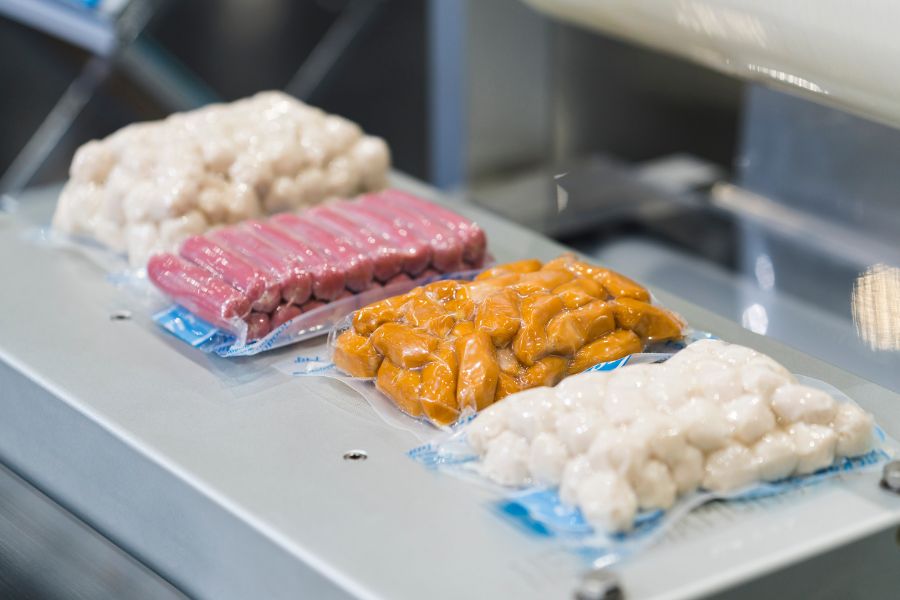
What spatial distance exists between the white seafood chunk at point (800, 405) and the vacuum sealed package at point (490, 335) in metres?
0.20

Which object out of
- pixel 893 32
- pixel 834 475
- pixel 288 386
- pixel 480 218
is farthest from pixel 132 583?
pixel 893 32

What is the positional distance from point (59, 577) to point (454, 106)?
186cm

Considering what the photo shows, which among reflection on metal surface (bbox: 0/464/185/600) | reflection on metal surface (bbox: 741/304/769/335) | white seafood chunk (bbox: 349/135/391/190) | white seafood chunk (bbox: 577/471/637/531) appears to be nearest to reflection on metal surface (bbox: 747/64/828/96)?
reflection on metal surface (bbox: 741/304/769/335)

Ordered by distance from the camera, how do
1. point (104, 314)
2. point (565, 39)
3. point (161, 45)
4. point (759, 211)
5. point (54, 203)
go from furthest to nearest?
1. point (161, 45)
2. point (565, 39)
3. point (759, 211)
4. point (54, 203)
5. point (104, 314)

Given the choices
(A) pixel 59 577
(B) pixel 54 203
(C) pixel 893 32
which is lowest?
(A) pixel 59 577

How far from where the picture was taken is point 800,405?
1079 millimetres

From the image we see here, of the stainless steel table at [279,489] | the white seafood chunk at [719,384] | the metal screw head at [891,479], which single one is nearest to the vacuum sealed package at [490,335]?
the stainless steel table at [279,489]

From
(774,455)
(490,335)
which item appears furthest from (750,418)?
(490,335)

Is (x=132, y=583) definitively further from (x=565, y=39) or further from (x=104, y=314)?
(x=565, y=39)

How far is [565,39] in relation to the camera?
8.34 feet

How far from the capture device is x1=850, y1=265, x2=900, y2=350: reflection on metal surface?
168 cm

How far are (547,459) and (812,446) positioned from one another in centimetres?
22

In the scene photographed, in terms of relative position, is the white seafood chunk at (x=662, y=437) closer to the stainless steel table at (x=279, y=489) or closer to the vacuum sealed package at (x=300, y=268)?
the stainless steel table at (x=279, y=489)

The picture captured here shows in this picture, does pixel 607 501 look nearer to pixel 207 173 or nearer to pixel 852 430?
pixel 852 430
